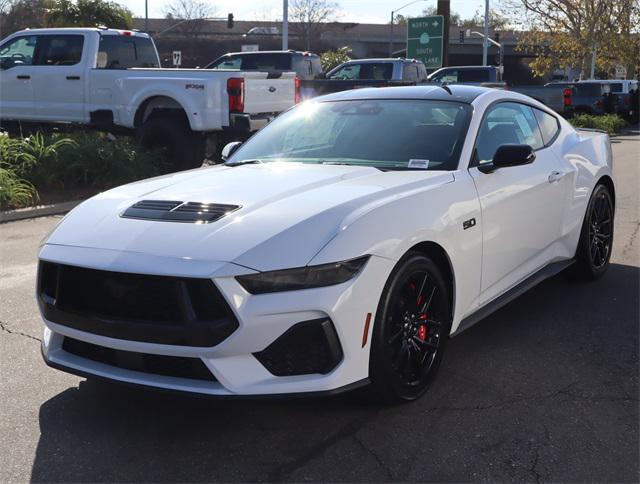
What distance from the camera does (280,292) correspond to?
3.16 m

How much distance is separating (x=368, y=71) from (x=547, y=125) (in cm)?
1674

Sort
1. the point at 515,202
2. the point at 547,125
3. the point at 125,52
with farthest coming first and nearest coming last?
the point at 125,52, the point at 547,125, the point at 515,202

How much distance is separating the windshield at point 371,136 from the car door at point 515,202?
201 mm

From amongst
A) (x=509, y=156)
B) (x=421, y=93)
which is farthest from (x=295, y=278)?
(x=421, y=93)

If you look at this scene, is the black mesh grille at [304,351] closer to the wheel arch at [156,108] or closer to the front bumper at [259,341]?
the front bumper at [259,341]

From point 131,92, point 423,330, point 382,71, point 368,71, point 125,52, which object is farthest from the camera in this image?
point 368,71

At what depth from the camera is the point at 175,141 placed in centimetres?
1135

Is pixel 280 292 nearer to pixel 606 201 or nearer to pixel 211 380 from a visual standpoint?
pixel 211 380

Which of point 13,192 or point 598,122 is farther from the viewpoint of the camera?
point 598,122

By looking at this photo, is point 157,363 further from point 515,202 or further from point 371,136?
point 515,202

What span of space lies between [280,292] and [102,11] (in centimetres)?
3245

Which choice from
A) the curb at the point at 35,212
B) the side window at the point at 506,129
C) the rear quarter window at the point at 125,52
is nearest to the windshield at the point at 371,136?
the side window at the point at 506,129

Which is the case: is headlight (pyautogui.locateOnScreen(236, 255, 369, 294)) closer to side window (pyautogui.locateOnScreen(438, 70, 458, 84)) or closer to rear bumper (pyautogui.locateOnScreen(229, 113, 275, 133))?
rear bumper (pyautogui.locateOnScreen(229, 113, 275, 133))

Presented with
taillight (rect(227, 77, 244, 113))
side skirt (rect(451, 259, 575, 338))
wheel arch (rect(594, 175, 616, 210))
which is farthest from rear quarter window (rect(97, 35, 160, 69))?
side skirt (rect(451, 259, 575, 338))
